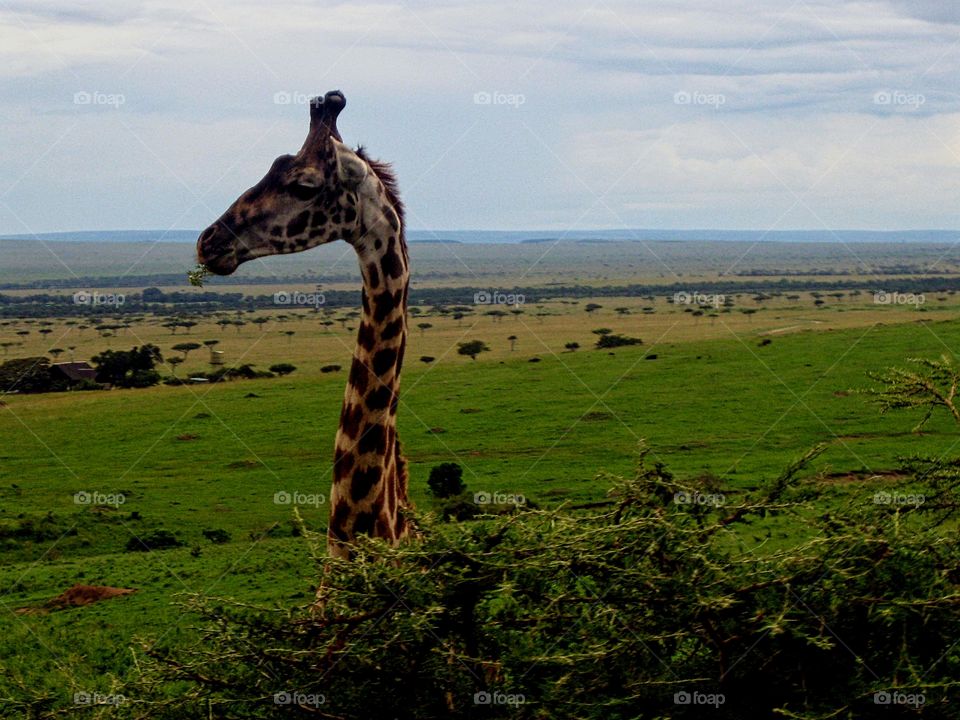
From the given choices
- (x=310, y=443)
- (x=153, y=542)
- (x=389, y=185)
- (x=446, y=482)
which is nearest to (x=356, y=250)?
(x=389, y=185)

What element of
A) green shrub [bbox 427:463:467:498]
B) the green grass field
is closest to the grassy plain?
the green grass field

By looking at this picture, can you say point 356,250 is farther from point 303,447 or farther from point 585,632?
point 303,447

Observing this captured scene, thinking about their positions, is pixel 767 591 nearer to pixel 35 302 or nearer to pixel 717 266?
pixel 35 302

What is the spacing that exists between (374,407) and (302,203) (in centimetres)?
127

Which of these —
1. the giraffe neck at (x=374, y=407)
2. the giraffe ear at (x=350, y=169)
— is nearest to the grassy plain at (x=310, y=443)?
the giraffe neck at (x=374, y=407)

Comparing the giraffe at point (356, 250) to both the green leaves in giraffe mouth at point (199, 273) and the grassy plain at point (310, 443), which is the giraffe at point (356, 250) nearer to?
the green leaves in giraffe mouth at point (199, 273)

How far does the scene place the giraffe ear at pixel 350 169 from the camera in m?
6.70

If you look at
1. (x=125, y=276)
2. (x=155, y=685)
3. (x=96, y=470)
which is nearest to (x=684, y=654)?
(x=155, y=685)

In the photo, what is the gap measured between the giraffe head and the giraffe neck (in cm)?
32

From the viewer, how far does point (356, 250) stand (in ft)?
23.1

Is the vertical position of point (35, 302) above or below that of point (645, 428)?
above

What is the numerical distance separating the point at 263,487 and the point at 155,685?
2320cm

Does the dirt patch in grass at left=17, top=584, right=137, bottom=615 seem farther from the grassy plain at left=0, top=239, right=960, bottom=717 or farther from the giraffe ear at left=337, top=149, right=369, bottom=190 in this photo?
the giraffe ear at left=337, top=149, right=369, bottom=190

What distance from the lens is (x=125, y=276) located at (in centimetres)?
14012
